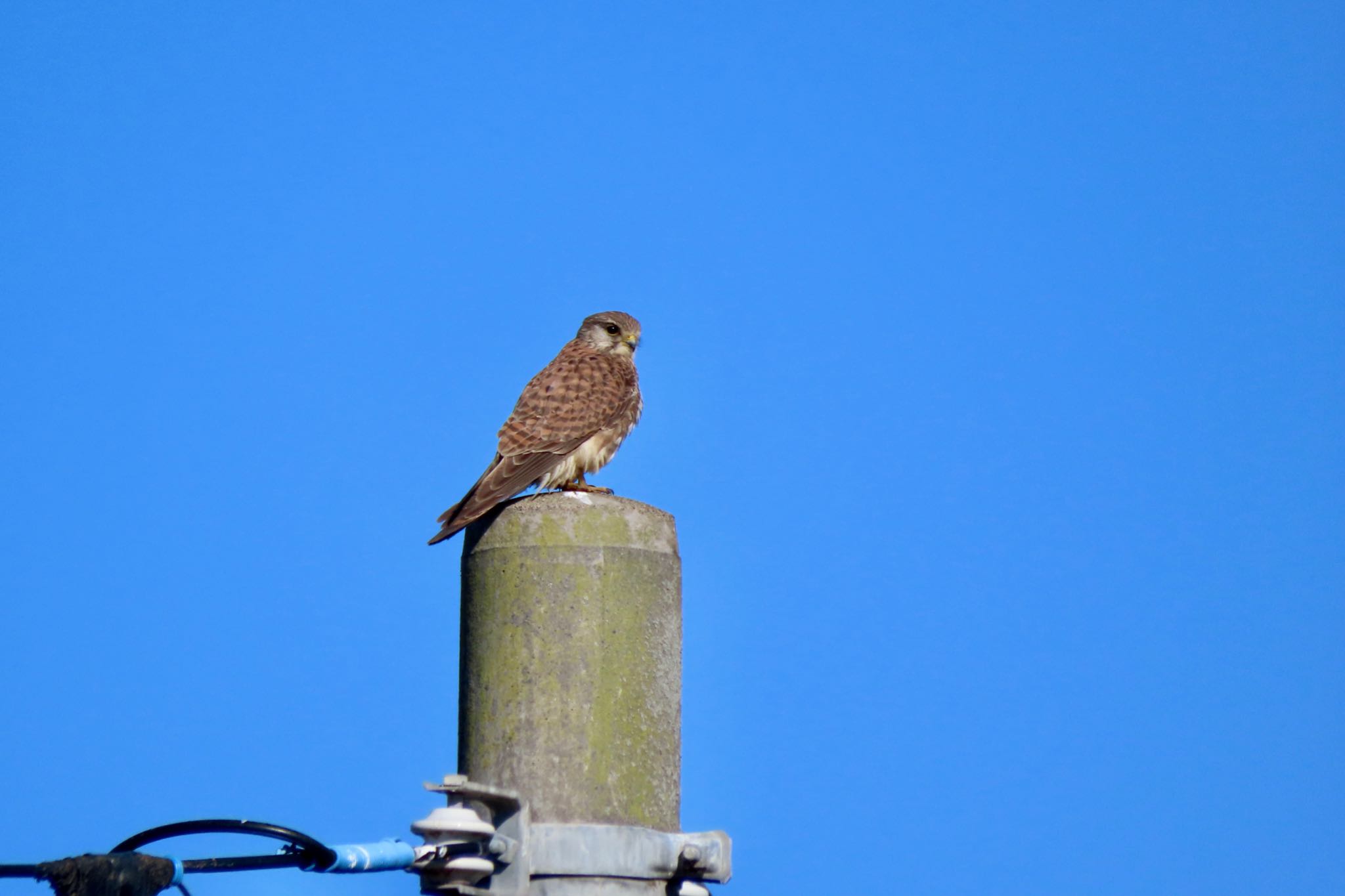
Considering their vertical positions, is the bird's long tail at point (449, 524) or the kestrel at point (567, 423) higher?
the kestrel at point (567, 423)

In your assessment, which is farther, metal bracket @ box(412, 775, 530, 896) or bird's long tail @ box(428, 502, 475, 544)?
bird's long tail @ box(428, 502, 475, 544)

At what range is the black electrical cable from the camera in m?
2.50

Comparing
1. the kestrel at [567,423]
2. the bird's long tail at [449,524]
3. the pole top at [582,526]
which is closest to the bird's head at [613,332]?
the kestrel at [567,423]

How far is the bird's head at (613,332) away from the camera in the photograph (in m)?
7.71

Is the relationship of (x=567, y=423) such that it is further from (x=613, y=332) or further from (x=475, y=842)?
(x=475, y=842)

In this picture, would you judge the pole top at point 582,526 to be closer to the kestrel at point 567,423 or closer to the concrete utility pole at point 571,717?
the concrete utility pole at point 571,717

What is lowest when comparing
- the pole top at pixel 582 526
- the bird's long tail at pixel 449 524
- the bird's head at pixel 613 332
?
the pole top at pixel 582 526

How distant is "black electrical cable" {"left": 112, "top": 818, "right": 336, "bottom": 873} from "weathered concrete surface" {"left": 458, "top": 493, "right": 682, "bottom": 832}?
0.61 metres

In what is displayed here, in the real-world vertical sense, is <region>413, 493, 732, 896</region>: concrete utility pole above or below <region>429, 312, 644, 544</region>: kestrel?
below

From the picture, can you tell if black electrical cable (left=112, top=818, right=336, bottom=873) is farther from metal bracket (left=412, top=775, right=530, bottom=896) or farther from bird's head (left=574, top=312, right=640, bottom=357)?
bird's head (left=574, top=312, right=640, bottom=357)

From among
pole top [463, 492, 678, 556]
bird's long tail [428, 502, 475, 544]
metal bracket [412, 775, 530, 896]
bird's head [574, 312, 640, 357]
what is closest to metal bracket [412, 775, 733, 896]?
metal bracket [412, 775, 530, 896]

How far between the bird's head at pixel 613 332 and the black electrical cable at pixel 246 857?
16.6 ft

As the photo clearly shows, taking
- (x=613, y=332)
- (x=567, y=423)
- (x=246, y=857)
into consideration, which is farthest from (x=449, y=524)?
(x=613, y=332)

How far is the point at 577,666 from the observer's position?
328cm
